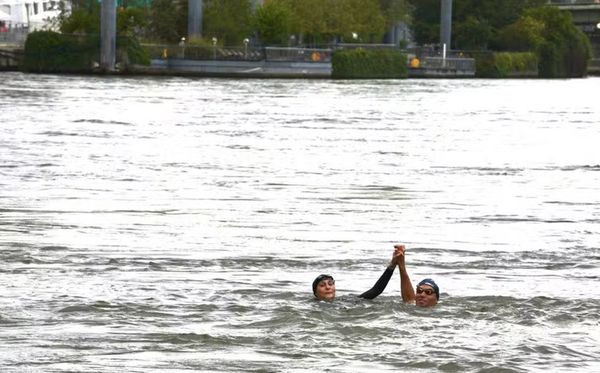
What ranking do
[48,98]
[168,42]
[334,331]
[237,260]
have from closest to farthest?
[334,331] → [237,260] → [48,98] → [168,42]

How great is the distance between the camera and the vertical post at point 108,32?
314ft

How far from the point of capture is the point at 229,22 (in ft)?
358

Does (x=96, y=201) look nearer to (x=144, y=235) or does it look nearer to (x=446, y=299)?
(x=144, y=235)

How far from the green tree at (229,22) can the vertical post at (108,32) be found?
12.0 meters

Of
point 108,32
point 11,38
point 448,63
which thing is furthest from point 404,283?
point 11,38

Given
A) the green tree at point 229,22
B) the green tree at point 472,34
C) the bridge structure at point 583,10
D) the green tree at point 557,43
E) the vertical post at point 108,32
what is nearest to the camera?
the vertical post at point 108,32

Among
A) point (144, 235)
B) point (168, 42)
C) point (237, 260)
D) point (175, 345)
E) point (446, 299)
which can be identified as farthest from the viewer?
point (168, 42)

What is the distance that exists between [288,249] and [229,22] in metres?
90.1

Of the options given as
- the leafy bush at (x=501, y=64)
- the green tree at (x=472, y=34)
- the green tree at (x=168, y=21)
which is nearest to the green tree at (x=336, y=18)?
the green tree at (x=168, y=21)

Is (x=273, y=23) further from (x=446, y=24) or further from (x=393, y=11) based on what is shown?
(x=446, y=24)

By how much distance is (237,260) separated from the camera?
61.6ft

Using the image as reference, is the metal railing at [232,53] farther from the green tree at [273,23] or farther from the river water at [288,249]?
the river water at [288,249]

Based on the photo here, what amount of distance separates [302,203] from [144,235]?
4791 millimetres

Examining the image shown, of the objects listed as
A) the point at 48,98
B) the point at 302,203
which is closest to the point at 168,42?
the point at 48,98
